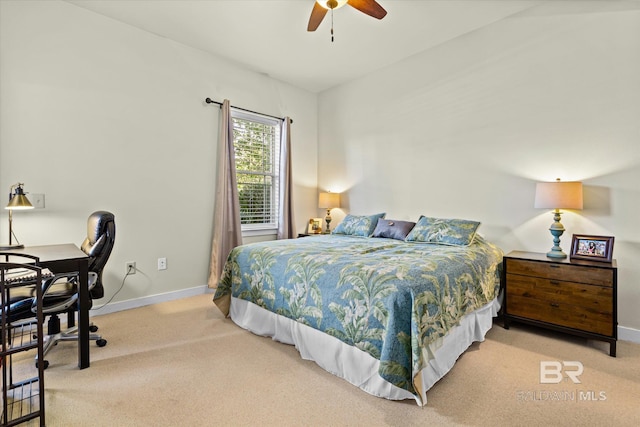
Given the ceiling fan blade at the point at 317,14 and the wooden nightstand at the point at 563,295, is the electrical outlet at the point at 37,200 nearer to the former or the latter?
the ceiling fan blade at the point at 317,14

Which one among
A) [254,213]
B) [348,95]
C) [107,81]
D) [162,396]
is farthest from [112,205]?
[348,95]

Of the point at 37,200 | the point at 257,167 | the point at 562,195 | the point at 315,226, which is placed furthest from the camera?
the point at 315,226

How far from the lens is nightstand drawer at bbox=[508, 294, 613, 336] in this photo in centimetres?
231

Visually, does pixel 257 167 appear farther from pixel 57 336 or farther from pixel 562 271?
pixel 562 271

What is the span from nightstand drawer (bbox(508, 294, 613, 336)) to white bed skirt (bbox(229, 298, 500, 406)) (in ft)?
0.65

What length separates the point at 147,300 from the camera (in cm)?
342

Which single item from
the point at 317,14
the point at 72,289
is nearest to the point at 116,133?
the point at 72,289

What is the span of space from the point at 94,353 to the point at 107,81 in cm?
249

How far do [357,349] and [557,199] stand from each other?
208 cm

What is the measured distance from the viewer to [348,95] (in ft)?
15.4

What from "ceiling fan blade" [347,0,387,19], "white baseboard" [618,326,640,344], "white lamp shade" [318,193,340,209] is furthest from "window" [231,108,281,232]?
"white baseboard" [618,326,640,344]

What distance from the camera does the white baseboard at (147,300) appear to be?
3.12m

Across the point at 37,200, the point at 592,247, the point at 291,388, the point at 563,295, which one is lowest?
the point at 291,388

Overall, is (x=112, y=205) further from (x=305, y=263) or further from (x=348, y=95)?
(x=348, y=95)
